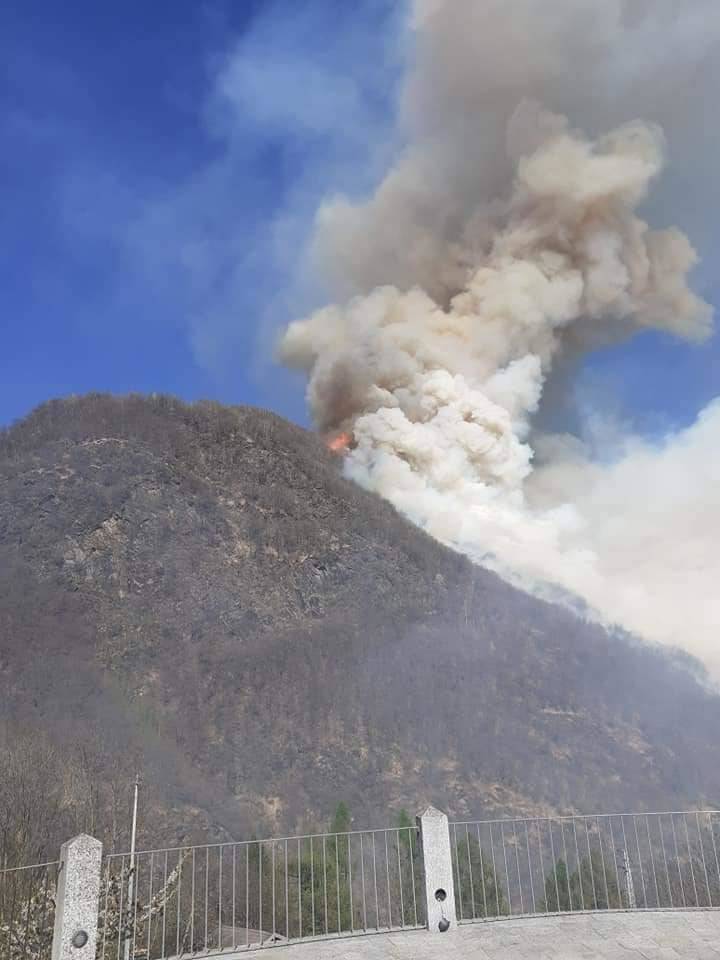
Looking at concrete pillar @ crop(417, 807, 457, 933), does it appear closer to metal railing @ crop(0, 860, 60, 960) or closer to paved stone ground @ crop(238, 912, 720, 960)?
paved stone ground @ crop(238, 912, 720, 960)

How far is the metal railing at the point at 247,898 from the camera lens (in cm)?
995

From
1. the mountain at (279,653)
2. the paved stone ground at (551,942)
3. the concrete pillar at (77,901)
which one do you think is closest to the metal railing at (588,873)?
the paved stone ground at (551,942)

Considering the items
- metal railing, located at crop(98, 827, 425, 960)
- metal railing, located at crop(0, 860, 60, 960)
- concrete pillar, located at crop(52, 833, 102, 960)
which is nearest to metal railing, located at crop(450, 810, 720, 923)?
metal railing, located at crop(98, 827, 425, 960)

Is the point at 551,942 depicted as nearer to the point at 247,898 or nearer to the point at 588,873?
the point at 247,898

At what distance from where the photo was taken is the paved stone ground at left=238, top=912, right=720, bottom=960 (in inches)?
344

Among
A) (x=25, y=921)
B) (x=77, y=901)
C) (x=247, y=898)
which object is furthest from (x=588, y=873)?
(x=77, y=901)

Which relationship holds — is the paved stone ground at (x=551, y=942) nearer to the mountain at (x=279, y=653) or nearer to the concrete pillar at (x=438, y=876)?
the concrete pillar at (x=438, y=876)

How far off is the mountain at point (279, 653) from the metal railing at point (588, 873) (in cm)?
1149

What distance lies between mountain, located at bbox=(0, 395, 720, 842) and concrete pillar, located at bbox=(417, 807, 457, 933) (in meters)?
28.2

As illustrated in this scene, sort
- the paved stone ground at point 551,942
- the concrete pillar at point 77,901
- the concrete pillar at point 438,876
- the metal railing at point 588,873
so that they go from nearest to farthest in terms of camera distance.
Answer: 1. the concrete pillar at point 77,901
2. the paved stone ground at point 551,942
3. the concrete pillar at point 438,876
4. the metal railing at point 588,873

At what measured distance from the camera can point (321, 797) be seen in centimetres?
5156

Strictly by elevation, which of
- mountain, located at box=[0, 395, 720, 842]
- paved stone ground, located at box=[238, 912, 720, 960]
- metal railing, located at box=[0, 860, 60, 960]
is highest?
mountain, located at box=[0, 395, 720, 842]

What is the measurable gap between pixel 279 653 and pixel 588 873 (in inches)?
1818

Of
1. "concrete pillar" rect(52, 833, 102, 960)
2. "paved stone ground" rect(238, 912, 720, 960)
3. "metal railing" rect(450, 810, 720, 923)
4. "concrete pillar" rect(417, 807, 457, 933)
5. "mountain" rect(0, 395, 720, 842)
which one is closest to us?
"concrete pillar" rect(52, 833, 102, 960)
